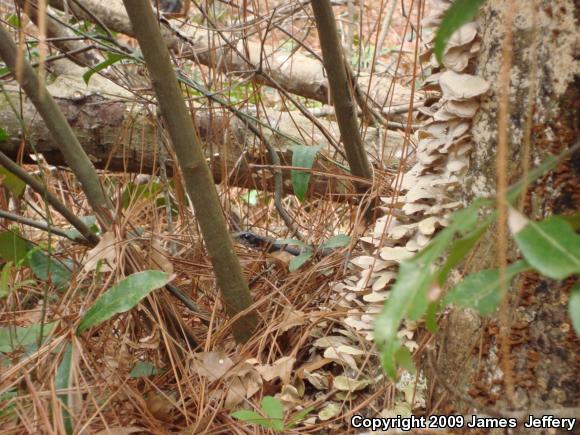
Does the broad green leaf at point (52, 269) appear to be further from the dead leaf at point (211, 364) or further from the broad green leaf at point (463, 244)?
the broad green leaf at point (463, 244)

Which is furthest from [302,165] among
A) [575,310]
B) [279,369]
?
[575,310]

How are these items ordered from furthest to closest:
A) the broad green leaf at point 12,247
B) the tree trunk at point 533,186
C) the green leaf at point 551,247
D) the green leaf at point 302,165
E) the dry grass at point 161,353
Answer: the green leaf at point 302,165 < the broad green leaf at point 12,247 < the dry grass at point 161,353 < the tree trunk at point 533,186 < the green leaf at point 551,247

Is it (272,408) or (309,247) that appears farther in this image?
(309,247)

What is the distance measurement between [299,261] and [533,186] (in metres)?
0.62

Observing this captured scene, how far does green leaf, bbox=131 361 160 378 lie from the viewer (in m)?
1.25

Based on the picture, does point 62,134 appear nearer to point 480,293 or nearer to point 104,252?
point 104,252

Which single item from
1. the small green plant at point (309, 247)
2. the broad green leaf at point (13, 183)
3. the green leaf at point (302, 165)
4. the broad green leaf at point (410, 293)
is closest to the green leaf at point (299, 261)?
the small green plant at point (309, 247)

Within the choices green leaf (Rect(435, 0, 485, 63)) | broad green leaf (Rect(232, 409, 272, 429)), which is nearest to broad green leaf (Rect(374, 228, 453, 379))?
green leaf (Rect(435, 0, 485, 63))

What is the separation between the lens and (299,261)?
1.43 metres

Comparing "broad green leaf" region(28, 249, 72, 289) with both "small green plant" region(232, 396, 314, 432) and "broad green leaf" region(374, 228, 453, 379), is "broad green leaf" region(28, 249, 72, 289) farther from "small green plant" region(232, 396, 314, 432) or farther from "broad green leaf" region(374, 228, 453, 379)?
"broad green leaf" region(374, 228, 453, 379)

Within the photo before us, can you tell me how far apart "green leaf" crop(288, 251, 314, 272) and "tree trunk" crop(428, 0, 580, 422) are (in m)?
0.45

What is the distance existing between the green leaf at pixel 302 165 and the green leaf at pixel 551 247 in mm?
1055

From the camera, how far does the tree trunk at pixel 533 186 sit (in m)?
0.89

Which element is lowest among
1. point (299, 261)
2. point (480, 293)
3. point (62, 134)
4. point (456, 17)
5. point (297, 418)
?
point (297, 418)
